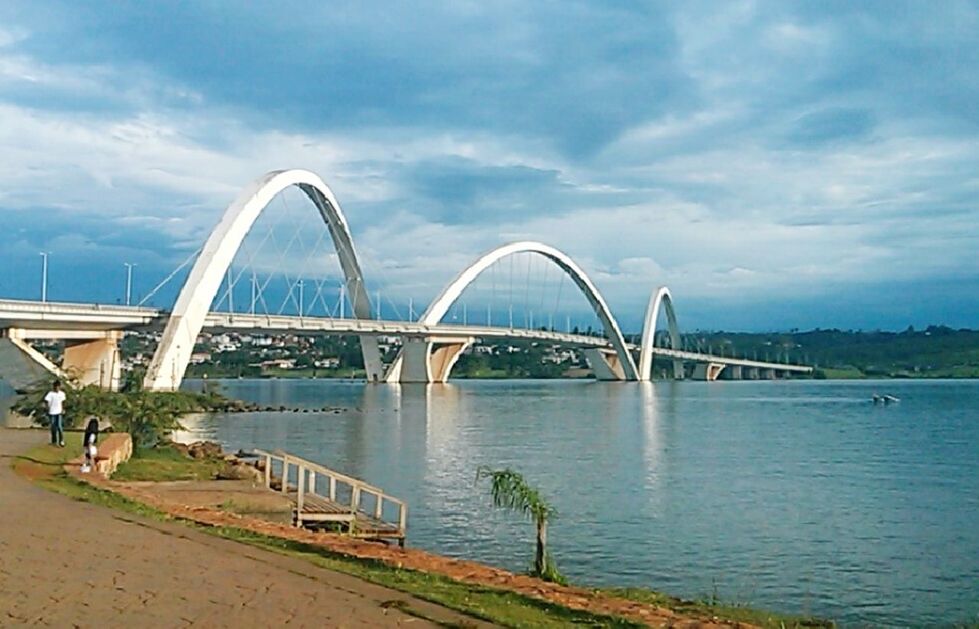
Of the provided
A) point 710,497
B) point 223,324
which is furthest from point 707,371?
point 710,497

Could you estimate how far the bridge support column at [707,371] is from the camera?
5612 inches

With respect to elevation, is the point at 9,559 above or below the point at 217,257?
below

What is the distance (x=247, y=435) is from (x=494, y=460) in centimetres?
1370

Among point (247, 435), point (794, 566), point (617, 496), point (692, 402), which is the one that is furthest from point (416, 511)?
point (692, 402)

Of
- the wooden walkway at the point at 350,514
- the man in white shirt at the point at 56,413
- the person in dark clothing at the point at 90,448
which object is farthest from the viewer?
the man in white shirt at the point at 56,413

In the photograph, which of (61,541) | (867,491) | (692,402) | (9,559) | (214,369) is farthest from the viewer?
(214,369)

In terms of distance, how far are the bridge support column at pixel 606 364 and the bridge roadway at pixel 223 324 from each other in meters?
14.0

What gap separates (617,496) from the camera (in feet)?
75.9

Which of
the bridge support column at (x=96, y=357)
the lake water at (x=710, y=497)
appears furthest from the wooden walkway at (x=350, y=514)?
the bridge support column at (x=96, y=357)

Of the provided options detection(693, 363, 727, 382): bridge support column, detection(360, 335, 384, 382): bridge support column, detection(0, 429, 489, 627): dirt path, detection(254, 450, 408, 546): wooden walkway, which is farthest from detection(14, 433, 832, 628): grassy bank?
detection(693, 363, 727, 382): bridge support column

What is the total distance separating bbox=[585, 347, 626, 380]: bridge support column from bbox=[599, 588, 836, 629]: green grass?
10849 centimetres

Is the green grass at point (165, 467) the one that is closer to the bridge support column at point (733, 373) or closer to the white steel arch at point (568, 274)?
the white steel arch at point (568, 274)

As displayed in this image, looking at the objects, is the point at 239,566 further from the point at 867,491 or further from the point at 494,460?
the point at 494,460

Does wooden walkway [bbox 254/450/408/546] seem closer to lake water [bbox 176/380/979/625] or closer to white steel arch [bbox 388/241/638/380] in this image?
lake water [bbox 176/380/979/625]
